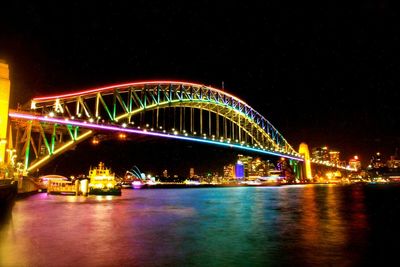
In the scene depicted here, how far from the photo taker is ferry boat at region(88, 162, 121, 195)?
33081mm

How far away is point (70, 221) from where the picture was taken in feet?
43.9

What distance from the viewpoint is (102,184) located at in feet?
112

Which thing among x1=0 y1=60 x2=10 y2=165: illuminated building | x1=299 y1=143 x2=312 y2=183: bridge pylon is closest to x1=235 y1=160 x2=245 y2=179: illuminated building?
x1=299 y1=143 x2=312 y2=183: bridge pylon

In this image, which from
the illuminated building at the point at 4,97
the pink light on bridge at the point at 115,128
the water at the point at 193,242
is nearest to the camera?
the water at the point at 193,242

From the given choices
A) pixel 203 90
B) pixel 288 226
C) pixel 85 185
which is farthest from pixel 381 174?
pixel 288 226

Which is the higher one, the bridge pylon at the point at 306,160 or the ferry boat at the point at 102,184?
the bridge pylon at the point at 306,160

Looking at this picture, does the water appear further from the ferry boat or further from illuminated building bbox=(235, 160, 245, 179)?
illuminated building bbox=(235, 160, 245, 179)

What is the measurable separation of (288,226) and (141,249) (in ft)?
19.8

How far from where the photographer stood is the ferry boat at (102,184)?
33.1 meters

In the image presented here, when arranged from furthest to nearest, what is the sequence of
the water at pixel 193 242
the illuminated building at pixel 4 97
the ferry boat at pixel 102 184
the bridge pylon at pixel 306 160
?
the bridge pylon at pixel 306 160 < the ferry boat at pixel 102 184 < the illuminated building at pixel 4 97 < the water at pixel 193 242

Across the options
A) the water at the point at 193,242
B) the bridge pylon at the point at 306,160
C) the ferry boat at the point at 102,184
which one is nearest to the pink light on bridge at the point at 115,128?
the ferry boat at the point at 102,184

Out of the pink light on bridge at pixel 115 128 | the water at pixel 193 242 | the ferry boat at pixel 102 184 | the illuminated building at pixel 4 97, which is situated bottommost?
the water at pixel 193 242

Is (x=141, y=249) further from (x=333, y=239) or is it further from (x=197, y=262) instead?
(x=333, y=239)

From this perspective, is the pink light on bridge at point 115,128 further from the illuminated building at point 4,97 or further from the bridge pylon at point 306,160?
the bridge pylon at point 306,160
